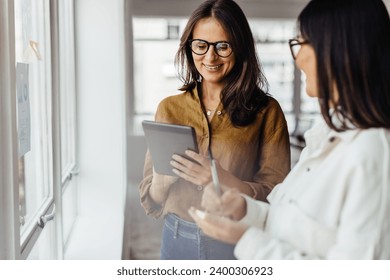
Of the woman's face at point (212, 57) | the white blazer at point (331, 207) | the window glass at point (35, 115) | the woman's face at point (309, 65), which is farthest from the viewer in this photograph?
the window glass at point (35, 115)

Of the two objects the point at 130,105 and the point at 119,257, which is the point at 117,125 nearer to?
the point at 130,105

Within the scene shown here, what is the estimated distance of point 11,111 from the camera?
126cm

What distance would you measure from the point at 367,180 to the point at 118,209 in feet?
2.31

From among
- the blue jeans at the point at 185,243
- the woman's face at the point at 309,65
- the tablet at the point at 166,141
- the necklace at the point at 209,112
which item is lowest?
the blue jeans at the point at 185,243

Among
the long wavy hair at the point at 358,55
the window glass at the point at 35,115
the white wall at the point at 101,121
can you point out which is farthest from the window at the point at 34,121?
the long wavy hair at the point at 358,55

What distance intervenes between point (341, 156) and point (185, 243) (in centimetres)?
47

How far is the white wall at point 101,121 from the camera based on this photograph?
152 centimetres

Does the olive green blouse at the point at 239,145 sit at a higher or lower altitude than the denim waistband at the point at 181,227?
higher

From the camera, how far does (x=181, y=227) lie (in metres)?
1.44

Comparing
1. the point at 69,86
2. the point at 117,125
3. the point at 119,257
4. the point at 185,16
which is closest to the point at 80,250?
the point at 119,257

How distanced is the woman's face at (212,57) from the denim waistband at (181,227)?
34 cm

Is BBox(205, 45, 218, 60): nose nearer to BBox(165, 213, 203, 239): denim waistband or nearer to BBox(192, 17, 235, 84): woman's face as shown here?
BBox(192, 17, 235, 84): woman's face

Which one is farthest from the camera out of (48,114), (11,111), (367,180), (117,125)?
(48,114)

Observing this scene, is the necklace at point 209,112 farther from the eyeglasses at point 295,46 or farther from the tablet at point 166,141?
the eyeglasses at point 295,46
